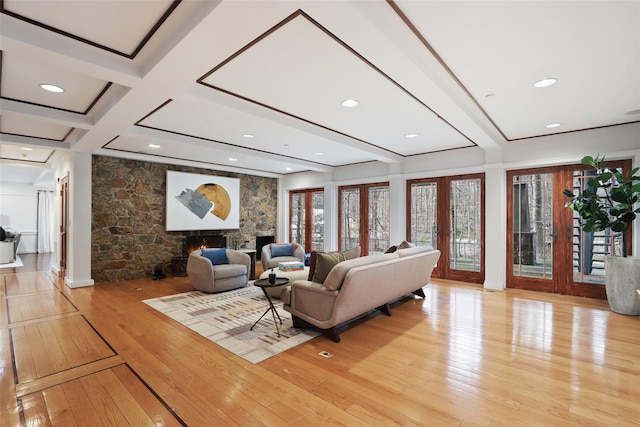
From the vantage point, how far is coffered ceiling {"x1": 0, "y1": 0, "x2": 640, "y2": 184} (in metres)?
2.01

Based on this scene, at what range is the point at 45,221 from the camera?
11.1m

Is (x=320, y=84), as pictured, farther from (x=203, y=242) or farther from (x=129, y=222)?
(x=203, y=242)

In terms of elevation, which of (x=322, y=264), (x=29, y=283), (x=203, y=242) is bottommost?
(x=29, y=283)

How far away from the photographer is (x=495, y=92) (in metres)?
3.37

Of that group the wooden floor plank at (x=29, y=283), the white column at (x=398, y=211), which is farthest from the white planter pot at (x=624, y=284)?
the wooden floor plank at (x=29, y=283)

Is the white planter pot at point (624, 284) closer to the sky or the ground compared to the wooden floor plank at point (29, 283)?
closer to the sky

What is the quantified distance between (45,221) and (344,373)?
13.3 metres

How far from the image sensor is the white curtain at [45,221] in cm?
1097

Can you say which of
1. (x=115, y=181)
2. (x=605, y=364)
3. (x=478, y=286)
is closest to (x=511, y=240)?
(x=478, y=286)

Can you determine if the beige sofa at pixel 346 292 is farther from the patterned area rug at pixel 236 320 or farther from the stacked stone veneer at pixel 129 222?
the stacked stone veneer at pixel 129 222

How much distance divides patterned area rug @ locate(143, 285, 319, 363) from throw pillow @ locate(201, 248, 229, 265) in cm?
66

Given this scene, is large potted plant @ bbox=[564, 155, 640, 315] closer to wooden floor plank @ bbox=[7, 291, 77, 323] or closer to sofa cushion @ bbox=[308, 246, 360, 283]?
sofa cushion @ bbox=[308, 246, 360, 283]

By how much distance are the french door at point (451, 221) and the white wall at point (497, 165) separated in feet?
0.70

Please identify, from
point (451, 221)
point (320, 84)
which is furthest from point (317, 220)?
point (320, 84)
